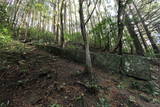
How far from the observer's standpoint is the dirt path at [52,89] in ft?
10.4

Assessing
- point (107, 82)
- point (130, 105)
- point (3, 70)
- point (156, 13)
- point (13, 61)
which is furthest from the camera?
point (156, 13)

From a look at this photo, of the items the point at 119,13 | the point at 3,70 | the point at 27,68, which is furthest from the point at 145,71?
the point at 3,70

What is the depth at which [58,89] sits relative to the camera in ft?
11.9

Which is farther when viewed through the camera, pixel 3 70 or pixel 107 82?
pixel 107 82

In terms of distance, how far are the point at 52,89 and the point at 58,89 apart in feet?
0.68

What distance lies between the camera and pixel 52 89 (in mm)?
→ 3594

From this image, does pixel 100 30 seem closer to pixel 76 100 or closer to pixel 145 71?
pixel 145 71

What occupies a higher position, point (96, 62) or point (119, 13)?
point (119, 13)

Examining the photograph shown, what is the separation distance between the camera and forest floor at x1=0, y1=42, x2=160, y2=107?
320cm

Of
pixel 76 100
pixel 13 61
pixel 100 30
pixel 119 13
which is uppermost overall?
pixel 119 13

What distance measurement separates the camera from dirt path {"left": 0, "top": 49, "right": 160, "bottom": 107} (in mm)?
3182

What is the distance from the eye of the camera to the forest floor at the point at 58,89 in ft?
10.5

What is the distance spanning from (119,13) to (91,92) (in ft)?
14.8

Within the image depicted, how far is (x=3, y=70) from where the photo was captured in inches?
173
